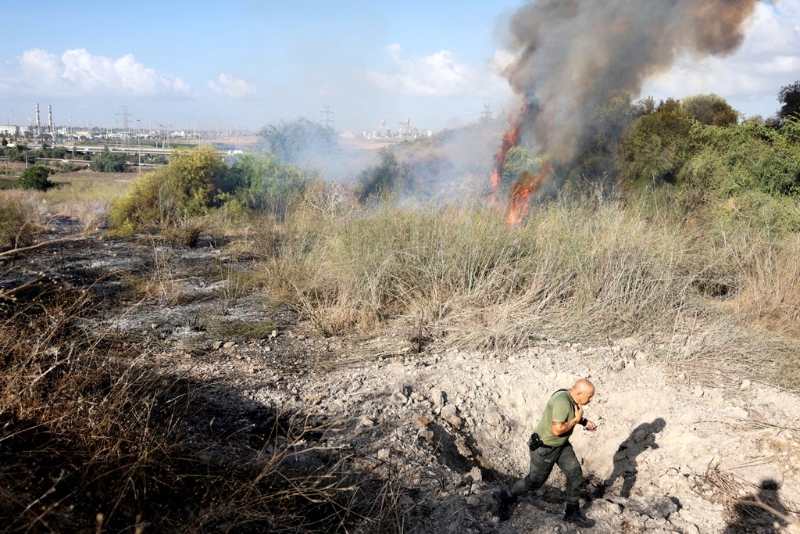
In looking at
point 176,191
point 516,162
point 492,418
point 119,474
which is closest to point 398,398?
point 492,418

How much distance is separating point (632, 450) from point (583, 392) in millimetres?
1344

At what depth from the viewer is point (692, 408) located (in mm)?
4180

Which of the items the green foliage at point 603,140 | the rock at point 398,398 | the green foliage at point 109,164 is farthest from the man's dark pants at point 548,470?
the green foliage at point 109,164

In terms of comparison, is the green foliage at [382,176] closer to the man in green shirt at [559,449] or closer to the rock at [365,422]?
the rock at [365,422]

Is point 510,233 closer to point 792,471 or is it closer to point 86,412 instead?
point 792,471

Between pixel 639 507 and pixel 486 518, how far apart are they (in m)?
1.00

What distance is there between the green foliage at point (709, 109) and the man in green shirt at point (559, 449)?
14555 mm

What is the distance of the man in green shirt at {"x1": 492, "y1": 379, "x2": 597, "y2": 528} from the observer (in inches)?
123

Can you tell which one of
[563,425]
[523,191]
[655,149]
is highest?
[655,149]

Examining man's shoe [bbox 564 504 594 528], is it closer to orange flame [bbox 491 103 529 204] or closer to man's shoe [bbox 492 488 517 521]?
man's shoe [bbox 492 488 517 521]

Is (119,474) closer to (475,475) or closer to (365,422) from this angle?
(365,422)

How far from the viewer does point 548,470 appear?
326 centimetres

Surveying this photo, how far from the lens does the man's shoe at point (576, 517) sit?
Result: 314 cm

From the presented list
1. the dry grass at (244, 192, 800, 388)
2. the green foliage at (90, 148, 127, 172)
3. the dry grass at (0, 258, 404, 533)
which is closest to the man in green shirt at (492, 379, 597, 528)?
the dry grass at (0, 258, 404, 533)
